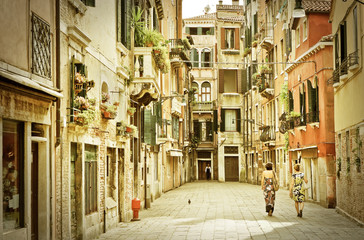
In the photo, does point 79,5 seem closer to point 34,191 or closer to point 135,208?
point 34,191

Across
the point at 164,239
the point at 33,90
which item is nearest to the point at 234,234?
the point at 164,239

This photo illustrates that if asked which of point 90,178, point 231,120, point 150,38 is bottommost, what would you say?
point 90,178

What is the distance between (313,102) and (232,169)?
28.1 m

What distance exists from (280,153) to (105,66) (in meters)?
20.8

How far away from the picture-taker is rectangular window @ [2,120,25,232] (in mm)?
8820

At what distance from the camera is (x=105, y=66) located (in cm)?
1557

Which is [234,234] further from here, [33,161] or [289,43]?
[289,43]

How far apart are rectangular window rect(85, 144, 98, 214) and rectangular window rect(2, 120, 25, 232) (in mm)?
4050

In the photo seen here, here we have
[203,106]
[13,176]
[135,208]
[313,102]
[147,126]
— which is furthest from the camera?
[203,106]

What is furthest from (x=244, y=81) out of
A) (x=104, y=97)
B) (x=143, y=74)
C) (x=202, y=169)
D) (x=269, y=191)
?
(x=104, y=97)

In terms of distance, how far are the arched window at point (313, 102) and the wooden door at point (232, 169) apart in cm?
2743

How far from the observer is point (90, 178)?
13906 mm

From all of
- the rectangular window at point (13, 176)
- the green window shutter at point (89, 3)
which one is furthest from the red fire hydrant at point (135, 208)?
the rectangular window at point (13, 176)

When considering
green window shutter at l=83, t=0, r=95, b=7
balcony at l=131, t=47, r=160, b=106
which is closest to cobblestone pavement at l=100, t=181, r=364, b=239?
balcony at l=131, t=47, r=160, b=106
